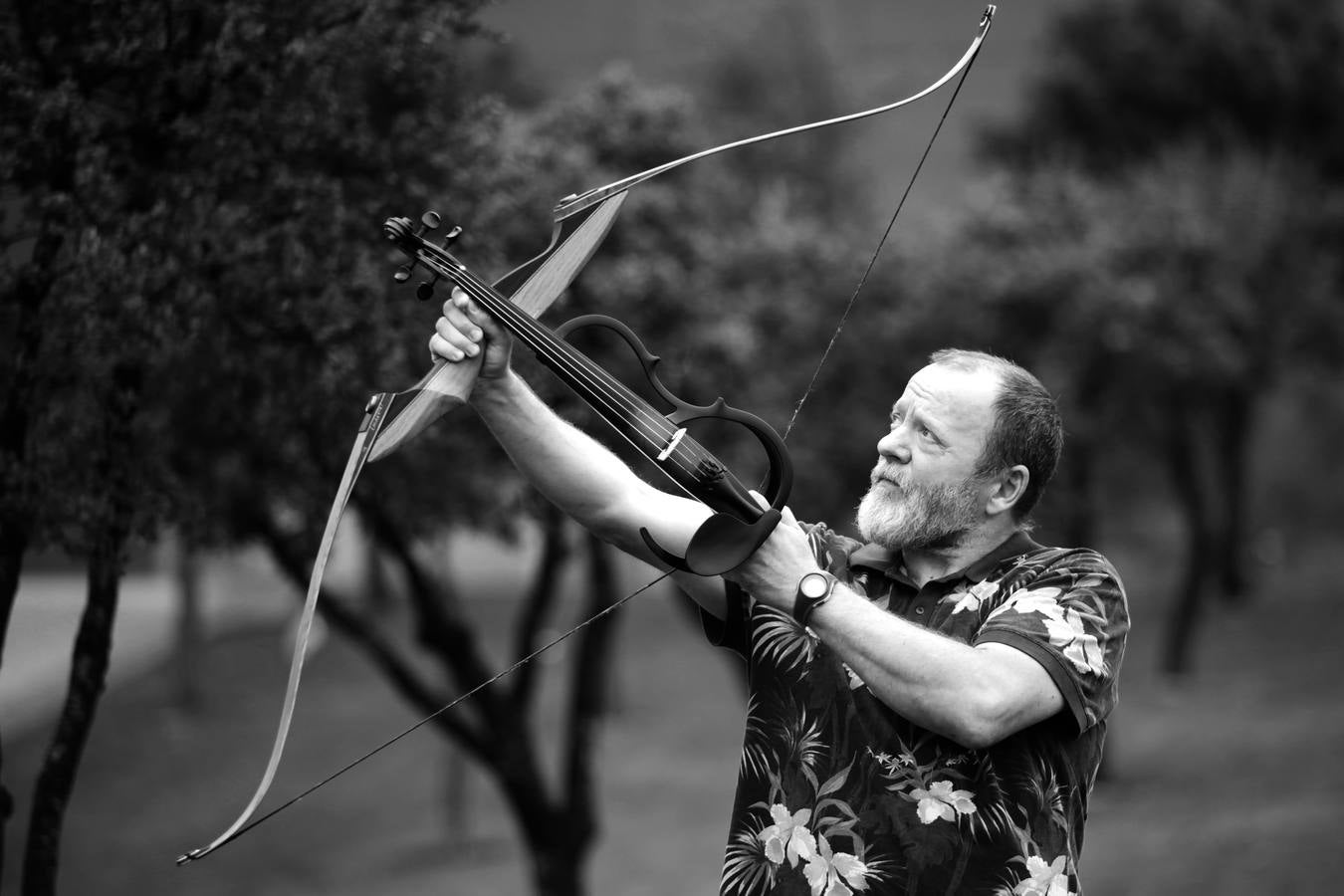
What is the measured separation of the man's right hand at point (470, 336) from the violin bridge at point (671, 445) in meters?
0.32

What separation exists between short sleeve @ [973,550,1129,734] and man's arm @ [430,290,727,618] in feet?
1.93

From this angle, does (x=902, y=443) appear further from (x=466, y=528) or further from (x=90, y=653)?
(x=466, y=528)

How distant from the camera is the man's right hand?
261cm

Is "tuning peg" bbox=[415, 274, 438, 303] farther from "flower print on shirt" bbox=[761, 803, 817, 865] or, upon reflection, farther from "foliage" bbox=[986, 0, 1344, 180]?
"foliage" bbox=[986, 0, 1344, 180]

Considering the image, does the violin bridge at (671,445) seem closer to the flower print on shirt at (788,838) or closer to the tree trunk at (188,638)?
the flower print on shirt at (788,838)

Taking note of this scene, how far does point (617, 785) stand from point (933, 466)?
16517 millimetres

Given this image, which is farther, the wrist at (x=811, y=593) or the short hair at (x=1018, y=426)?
the short hair at (x=1018, y=426)

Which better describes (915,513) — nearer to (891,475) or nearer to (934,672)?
(891,475)

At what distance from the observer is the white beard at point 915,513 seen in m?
2.74

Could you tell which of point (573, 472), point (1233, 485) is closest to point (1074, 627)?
point (573, 472)

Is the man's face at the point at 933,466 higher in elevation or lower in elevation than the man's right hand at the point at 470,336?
higher

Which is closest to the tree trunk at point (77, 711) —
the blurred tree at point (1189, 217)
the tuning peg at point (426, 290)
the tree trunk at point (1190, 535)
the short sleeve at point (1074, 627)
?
the tuning peg at point (426, 290)

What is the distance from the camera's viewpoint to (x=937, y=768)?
8.60ft

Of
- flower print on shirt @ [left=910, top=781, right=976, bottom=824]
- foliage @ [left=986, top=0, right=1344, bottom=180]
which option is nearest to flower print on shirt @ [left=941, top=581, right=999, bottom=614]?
flower print on shirt @ [left=910, top=781, right=976, bottom=824]
